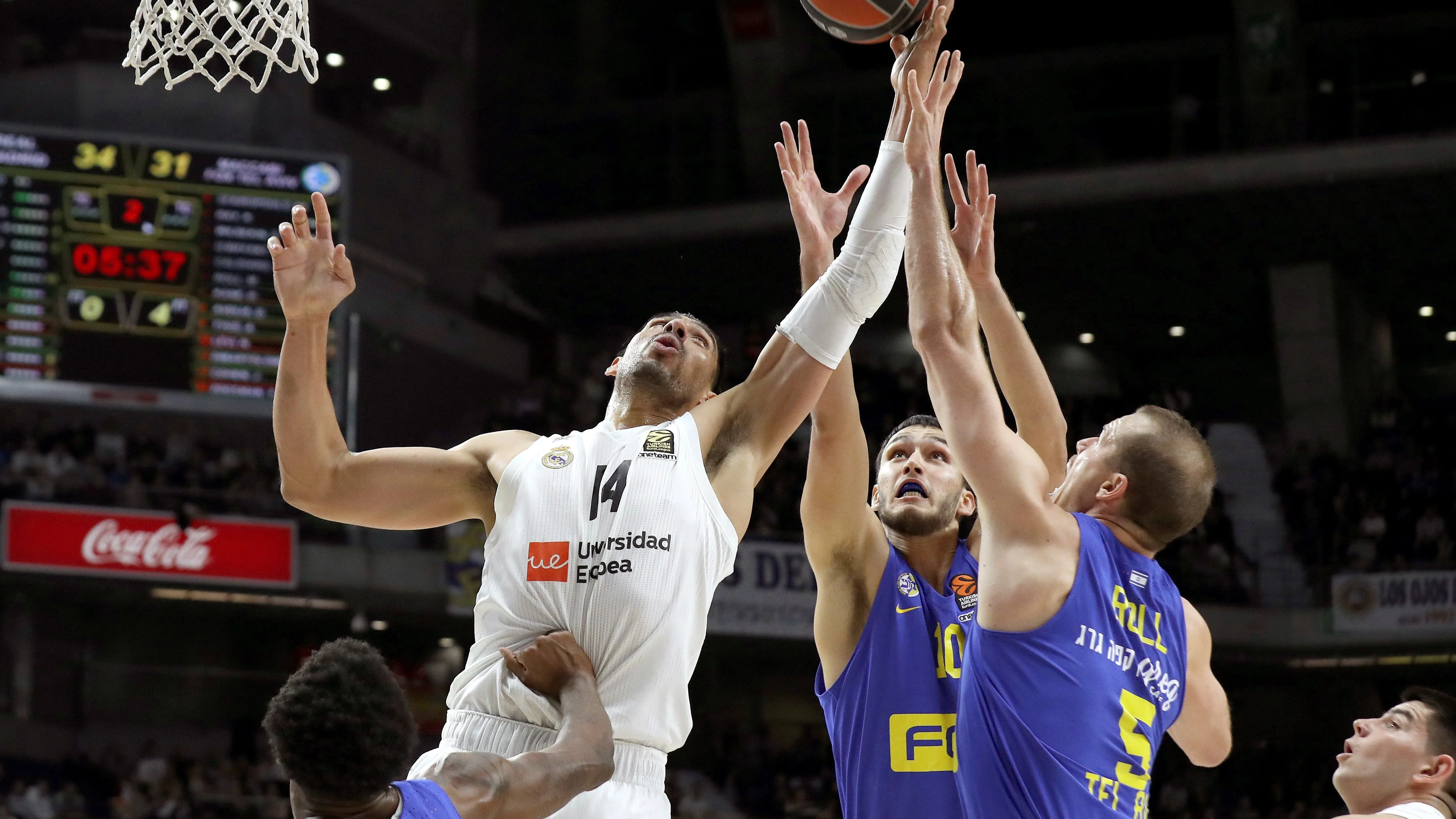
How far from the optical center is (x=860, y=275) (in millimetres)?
4188

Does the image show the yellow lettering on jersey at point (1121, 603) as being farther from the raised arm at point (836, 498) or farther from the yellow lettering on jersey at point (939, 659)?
the raised arm at point (836, 498)

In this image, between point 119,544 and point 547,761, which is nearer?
point 547,761

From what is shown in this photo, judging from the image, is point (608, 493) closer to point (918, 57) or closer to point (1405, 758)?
point (918, 57)

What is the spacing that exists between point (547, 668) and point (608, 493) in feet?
1.62

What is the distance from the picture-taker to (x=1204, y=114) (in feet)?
→ 72.9

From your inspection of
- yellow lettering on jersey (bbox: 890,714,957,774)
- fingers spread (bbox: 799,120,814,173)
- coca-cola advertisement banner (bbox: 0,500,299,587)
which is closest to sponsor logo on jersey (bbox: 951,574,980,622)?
yellow lettering on jersey (bbox: 890,714,957,774)

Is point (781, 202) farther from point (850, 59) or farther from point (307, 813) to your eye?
point (307, 813)

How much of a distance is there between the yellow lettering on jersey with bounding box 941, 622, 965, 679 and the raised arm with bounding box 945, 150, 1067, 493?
541mm

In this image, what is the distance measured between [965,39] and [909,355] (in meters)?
5.14

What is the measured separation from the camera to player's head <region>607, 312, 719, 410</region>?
4336mm

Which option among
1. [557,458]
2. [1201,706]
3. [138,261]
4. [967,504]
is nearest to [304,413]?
[557,458]

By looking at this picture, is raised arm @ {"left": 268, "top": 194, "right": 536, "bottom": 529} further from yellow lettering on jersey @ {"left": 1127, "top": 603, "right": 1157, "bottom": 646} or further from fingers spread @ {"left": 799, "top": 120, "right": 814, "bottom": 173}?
yellow lettering on jersey @ {"left": 1127, "top": 603, "right": 1157, "bottom": 646}

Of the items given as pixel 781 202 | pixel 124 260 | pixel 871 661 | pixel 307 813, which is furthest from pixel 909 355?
pixel 307 813

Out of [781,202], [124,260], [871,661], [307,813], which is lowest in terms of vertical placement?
[307,813]
